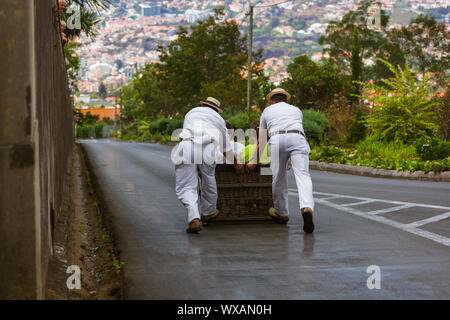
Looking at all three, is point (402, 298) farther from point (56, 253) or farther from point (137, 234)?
point (137, 234)

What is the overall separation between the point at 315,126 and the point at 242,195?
19.6 m

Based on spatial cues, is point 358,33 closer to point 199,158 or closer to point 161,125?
point 161,125

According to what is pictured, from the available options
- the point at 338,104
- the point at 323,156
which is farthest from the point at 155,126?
the point at 323,156

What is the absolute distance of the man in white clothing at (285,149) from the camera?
8.46 meters

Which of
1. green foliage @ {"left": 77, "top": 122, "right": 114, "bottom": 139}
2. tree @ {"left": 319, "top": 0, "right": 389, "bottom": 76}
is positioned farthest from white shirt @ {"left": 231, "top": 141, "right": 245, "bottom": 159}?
green foliage @ {"left": 77, "top": 122, "right": 114, "bottom": 139}

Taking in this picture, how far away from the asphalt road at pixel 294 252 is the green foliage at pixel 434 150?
698 cm

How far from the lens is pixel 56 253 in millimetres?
6473

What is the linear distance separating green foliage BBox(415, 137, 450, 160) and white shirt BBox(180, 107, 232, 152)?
11.8 meters

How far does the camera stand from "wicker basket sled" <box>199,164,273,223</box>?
902 cm

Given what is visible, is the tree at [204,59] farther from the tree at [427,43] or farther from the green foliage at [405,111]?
the green foliage at [405,111]

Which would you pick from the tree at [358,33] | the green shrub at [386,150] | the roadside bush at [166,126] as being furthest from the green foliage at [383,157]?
the tree at [358,33]

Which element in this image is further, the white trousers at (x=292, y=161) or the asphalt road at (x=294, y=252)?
the white trousers at (x=292, y=161)

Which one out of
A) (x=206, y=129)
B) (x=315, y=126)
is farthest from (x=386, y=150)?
(x=206, y=129)

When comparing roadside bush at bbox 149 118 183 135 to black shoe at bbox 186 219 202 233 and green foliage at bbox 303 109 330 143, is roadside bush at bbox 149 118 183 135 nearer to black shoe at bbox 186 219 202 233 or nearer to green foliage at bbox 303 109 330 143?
green foliage at bbox 303 109 330 143
